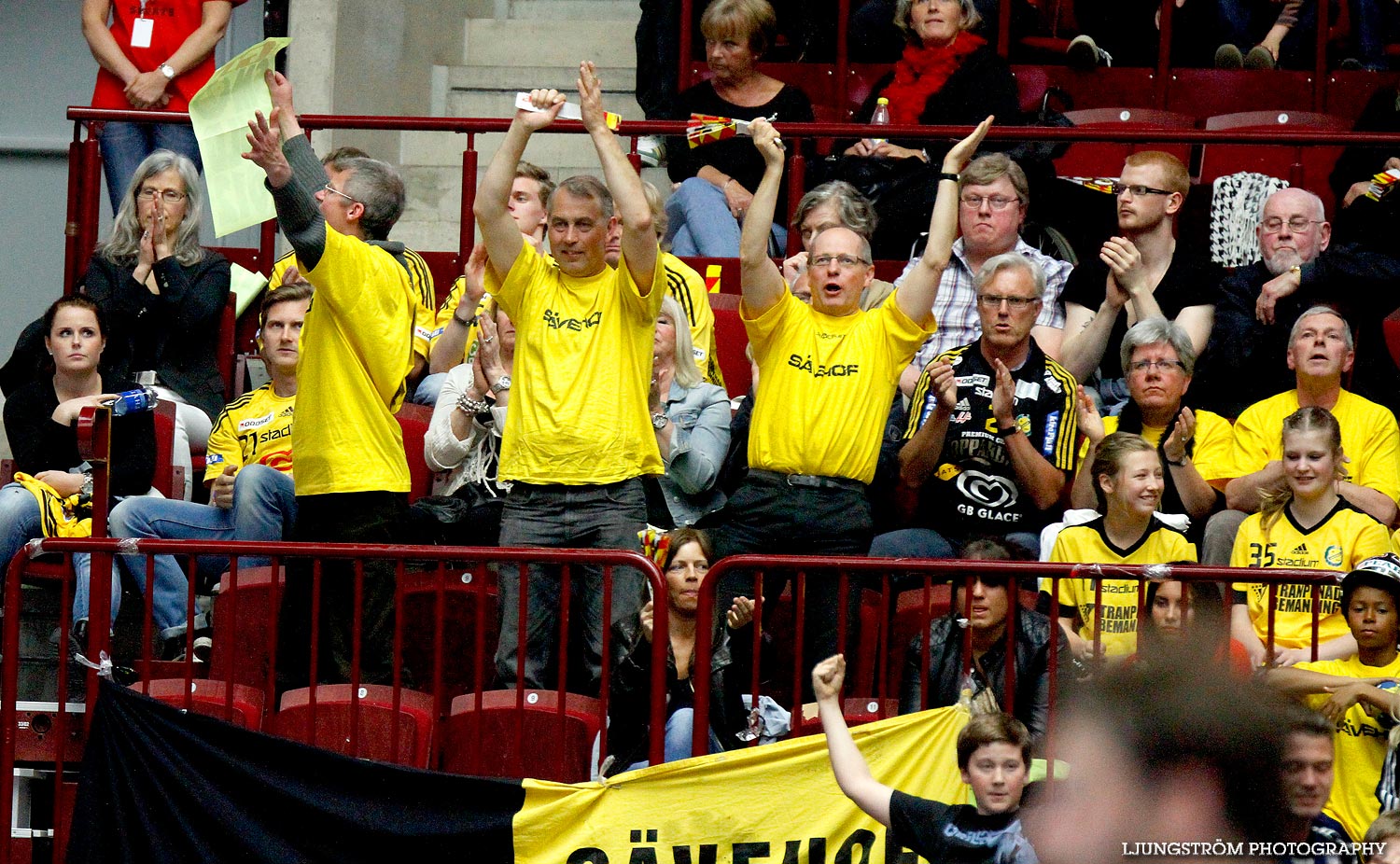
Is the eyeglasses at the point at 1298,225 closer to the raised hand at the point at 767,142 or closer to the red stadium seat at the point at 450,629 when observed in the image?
the raised hand at the point at 767,142

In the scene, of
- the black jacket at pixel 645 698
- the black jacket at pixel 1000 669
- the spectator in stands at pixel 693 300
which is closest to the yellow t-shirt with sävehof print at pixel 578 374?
the black jacket at pixel 645 698

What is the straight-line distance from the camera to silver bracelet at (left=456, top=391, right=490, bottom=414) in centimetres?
752

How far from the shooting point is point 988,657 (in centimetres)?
609

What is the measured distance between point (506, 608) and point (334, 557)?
0.60m

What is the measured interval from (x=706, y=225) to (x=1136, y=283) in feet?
7.20

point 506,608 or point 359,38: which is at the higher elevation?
point 359,38

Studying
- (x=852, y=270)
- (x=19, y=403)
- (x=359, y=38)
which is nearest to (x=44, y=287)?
(x=359, y=38)

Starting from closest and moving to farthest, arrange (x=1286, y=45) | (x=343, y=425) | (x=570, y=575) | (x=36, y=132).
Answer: (x=570, y=575)
(x=343, y=425)
(x=1286, y=45)
(x=36, y=132)

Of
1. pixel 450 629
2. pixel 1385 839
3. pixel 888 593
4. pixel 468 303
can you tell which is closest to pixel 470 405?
pixel 468 303

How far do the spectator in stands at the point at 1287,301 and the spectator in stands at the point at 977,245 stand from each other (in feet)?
2.16

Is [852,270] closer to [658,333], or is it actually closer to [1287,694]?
[658,333]

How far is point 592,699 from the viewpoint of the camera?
20.5 ft

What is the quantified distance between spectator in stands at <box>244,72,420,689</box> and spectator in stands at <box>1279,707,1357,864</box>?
276 cm

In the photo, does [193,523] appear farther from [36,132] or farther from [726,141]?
[36,132]
